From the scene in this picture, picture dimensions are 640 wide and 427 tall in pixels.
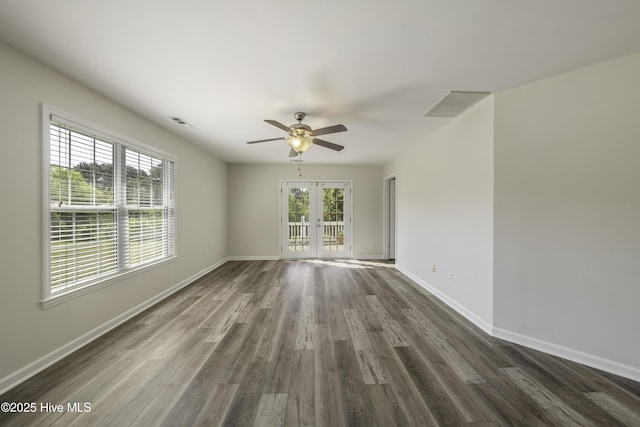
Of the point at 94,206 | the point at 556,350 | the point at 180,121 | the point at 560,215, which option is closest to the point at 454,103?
the point at 560,215

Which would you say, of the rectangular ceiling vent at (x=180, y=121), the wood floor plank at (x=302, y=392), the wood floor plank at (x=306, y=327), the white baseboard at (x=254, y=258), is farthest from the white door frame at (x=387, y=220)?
the rectangular ceiling vent at (x=180, y=121)

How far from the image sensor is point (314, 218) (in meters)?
5.98

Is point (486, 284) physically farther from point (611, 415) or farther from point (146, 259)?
point (146, 259)

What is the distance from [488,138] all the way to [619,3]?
116 centimetres

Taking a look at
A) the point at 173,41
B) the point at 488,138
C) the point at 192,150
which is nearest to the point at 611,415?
the point at 488,138

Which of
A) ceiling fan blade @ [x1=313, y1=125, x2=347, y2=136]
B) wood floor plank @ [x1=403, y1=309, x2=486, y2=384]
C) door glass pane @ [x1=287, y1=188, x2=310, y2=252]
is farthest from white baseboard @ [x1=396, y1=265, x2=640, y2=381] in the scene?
door glass pane @ [x1=287, y1=188, x2=310, y2=252]

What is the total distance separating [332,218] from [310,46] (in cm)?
457

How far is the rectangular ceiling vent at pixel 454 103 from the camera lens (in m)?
2.33

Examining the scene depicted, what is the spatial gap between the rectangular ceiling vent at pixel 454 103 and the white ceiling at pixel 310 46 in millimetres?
124

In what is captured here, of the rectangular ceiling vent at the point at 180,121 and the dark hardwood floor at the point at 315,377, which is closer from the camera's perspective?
the dark hardwood floor at the point at 315,377

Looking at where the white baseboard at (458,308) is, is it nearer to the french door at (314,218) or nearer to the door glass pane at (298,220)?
the french door at (314,218)

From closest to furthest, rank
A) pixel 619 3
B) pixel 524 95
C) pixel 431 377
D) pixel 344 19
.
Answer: pixel 619 3, pixel 344 19, pixel 431 377, pixel 524 95

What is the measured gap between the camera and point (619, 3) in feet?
4.36

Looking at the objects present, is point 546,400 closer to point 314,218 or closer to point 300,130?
point 300,130
